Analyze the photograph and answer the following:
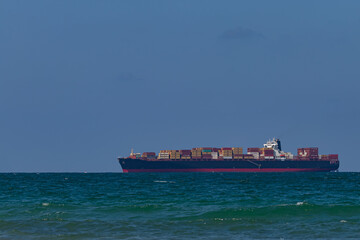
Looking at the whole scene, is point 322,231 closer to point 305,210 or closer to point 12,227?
point 305,210

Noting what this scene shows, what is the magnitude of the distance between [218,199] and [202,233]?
1746 centimetres

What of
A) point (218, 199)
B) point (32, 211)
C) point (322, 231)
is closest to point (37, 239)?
point (32, 211)

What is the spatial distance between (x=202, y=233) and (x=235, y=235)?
5.94 feet

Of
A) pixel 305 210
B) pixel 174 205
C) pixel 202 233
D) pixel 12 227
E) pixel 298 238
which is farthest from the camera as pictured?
pixel 174 205

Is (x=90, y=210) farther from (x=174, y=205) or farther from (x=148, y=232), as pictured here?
(x=148, y=232)

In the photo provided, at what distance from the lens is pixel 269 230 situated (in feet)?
91.5

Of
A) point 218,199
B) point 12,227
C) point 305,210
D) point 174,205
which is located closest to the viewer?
point 12,227

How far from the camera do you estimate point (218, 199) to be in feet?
146

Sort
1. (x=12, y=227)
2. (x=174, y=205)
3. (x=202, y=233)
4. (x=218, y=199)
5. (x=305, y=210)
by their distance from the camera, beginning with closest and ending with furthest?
1. (x=202, y=233)
2. (x=12, y=227)
3. (x=305, y=210)
4. (x=174, y=205)
5. (x=218, y=199)

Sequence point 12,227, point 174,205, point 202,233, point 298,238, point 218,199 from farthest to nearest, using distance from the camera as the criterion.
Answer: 1. point 218,199
2. point 174,205
3. point 12,227
4. point 202,233
5. point 298,238

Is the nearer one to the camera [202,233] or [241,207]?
[202,233]

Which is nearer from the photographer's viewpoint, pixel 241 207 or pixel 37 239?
pixel 37 239

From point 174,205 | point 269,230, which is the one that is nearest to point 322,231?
point 269,230

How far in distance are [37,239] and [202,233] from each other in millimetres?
8347
